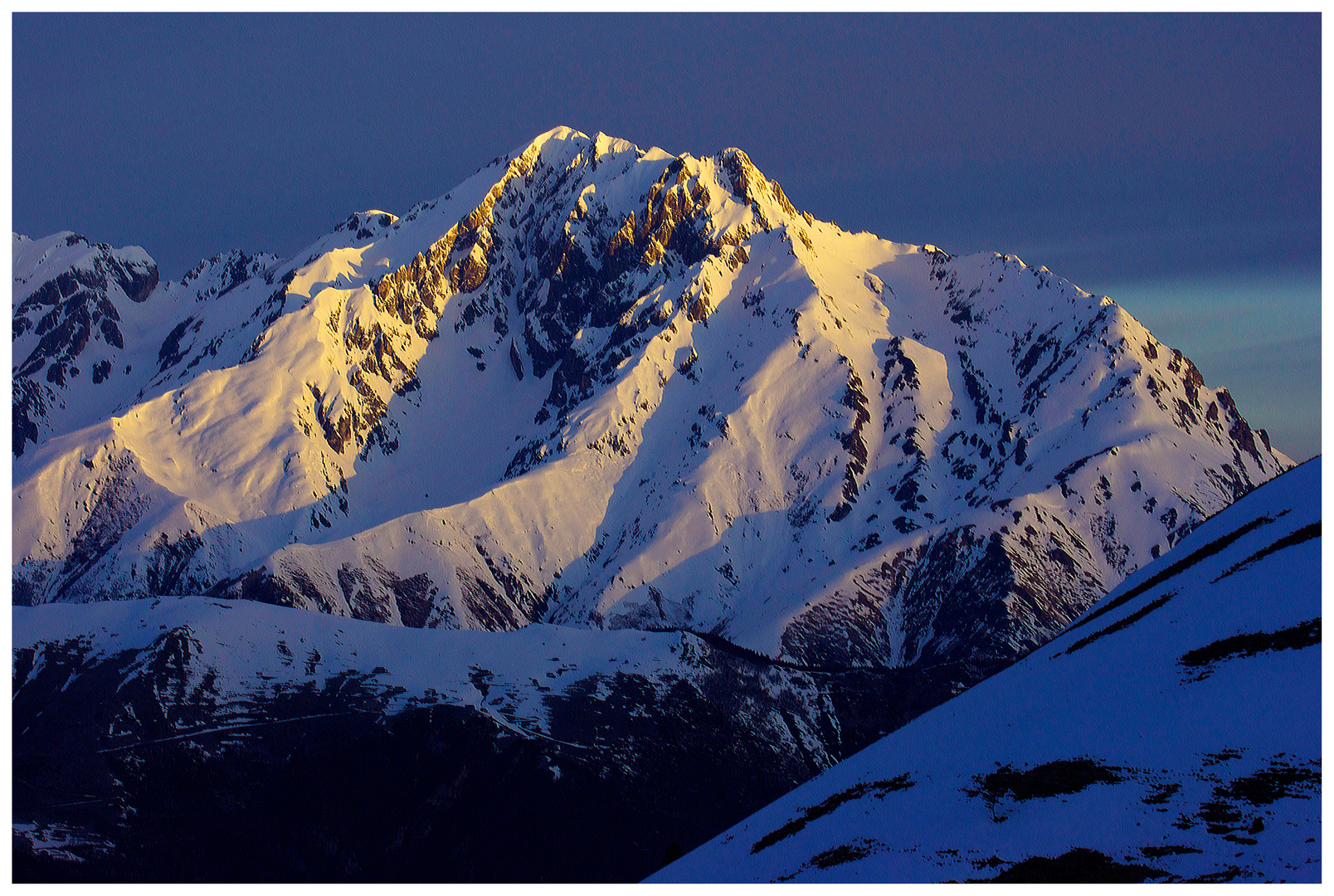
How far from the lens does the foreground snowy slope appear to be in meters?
63.5

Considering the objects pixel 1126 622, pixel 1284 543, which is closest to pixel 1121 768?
pixel 1126 622

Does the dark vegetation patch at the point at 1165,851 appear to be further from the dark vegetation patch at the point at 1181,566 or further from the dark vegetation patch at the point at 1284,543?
the dark vegetation patch at the point at 1181,566

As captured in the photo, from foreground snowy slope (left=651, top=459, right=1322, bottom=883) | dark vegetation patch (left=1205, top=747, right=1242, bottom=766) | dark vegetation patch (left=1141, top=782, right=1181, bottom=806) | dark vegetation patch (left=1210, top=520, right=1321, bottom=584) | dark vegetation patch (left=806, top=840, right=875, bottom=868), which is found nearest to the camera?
foreground snowy slope (left=651, top=459, right=1322, bottom=883)

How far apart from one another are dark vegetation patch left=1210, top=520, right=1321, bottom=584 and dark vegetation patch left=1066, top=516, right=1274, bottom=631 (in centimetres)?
1065

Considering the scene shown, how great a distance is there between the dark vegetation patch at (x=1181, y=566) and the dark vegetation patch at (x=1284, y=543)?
10.6 m

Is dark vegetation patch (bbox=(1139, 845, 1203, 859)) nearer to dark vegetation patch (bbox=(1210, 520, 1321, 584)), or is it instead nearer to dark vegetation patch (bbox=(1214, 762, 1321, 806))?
dark vegetation patch (bbox=(1214, 762, 1321, 806))

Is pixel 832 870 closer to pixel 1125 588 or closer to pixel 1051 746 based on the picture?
pixel 1051 746

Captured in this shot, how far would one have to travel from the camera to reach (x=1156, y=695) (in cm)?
8094

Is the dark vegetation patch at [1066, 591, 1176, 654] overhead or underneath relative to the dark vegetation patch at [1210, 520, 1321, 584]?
underneath

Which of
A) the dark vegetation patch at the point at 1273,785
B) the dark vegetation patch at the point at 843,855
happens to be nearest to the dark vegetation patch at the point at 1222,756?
the dark vegetation patch at the point at 1273,785

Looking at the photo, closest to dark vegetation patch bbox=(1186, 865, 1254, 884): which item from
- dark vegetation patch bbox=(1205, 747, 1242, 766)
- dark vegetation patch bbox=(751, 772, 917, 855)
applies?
dark vegetation patch bbox=(1205, 747, 1242, 766)

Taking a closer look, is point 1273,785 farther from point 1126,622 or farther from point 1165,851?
point 1126,622

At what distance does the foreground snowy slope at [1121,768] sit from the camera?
208ft

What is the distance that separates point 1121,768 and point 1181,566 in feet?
168
